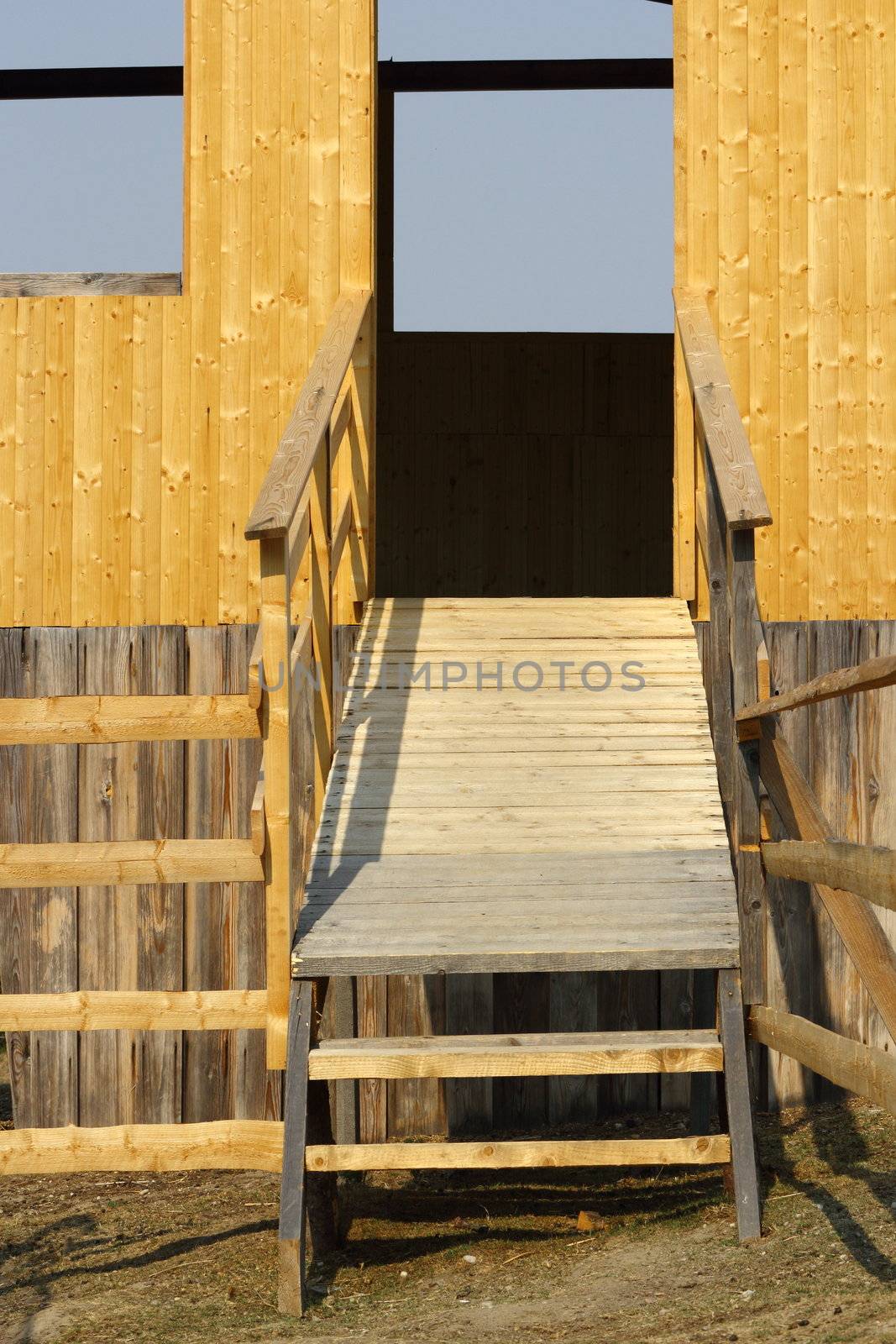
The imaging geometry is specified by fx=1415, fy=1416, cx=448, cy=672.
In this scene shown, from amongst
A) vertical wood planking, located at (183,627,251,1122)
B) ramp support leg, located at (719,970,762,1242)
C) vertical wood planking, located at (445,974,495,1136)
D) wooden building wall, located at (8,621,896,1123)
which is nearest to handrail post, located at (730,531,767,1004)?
ramp support leg, located at (719,970,762,1242)

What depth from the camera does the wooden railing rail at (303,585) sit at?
408 cm

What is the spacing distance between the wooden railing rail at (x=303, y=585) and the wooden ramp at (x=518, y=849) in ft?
0.49

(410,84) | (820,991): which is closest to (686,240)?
(820,991)

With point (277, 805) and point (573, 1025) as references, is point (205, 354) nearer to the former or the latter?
point (277, 805)

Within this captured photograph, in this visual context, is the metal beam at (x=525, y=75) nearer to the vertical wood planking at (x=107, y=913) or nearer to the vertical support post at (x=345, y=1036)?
the vertical wood planking at (x=107, y=913)

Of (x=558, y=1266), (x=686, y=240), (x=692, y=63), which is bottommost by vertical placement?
(x=558, y=1266)

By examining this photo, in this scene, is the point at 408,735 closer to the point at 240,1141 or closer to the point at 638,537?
the point at 240,1141

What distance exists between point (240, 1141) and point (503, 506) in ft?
23.7

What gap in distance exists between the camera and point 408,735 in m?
5.22

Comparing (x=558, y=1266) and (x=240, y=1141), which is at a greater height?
(x=240, y=1141)

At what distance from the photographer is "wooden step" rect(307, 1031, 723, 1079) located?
156 inches

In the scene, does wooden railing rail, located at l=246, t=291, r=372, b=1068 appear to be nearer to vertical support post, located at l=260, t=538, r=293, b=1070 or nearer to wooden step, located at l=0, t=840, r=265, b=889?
vertical support post, located at l=260, t=538, r=293, b=1070

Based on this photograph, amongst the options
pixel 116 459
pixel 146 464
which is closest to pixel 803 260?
pixel 146 464

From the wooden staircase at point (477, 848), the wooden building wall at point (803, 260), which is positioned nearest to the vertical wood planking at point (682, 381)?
the wooden building wall at point (803, 260)
